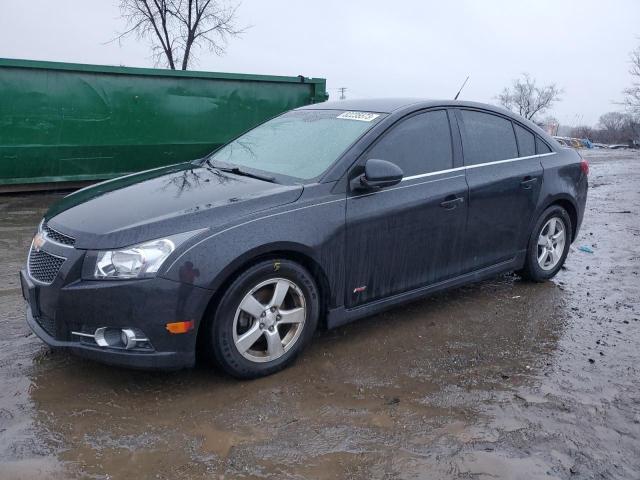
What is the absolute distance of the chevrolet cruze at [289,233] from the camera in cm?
286

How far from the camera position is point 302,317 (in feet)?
10.9

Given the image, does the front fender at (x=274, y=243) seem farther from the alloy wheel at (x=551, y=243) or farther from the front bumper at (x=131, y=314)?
the alloy wheel at (x=551, y=243)

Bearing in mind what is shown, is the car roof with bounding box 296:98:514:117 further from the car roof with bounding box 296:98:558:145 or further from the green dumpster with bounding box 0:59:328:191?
the green dumpster with bounding box 0:59:328:191

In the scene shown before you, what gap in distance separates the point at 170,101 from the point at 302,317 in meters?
6.90

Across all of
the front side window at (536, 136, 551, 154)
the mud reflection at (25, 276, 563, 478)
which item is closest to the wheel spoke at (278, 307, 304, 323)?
the mud reflection at (25, 276, 563, 478)

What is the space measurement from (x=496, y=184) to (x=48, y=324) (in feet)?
10.5

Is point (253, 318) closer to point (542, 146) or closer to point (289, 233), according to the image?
point (289, 233)

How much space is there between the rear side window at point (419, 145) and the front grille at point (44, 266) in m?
1.95

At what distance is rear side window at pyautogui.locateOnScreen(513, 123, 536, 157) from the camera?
15.4ft

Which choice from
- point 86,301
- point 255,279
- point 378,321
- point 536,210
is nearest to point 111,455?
point 86,301

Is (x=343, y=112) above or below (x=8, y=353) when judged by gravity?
above

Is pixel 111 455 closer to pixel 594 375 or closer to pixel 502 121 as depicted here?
pixel 594 375

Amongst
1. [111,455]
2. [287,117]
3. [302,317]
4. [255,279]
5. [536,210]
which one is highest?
[287,117]

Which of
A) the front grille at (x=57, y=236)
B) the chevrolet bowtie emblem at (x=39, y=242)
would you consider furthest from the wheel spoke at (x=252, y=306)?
the chevrolet bowtie emblem at (x=39, y=242)
